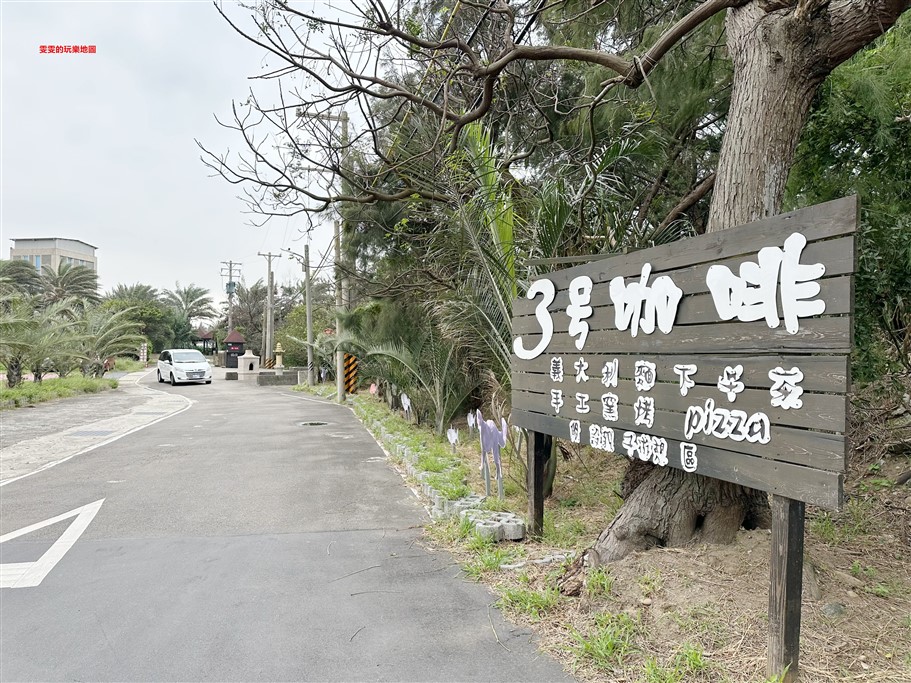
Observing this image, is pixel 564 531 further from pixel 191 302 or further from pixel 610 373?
pixel 191 302

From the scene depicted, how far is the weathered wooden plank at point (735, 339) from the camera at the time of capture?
7.86 ft

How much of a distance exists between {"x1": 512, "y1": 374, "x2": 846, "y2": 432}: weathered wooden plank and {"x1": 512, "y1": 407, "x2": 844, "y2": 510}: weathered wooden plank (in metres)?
0.19

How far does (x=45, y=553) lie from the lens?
4.71 m

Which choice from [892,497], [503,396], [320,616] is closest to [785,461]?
Result: [320,616]

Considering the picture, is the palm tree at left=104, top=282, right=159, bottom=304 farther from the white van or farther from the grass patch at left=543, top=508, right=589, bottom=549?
the grass patch at left=543, top=508, right=589, bottom=549

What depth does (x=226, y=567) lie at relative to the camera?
4.39 meters

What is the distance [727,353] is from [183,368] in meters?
26.9

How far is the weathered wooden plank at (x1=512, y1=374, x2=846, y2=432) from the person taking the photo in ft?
7.86

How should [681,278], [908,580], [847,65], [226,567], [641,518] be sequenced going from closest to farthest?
[681,278]
[908,580]
[641,518]
[226,567]
[847,65]

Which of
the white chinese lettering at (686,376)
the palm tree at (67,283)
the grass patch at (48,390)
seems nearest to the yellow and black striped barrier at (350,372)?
the grass patch at (48,390)

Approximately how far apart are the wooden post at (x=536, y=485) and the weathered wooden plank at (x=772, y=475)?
1.64 meters

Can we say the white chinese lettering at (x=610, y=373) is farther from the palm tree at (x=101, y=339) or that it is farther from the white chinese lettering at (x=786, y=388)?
the palm tree at (x=101, y=339)

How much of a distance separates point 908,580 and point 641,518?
1.60 meters

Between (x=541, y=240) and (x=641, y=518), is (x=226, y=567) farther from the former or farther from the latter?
(x=541, y=240)
